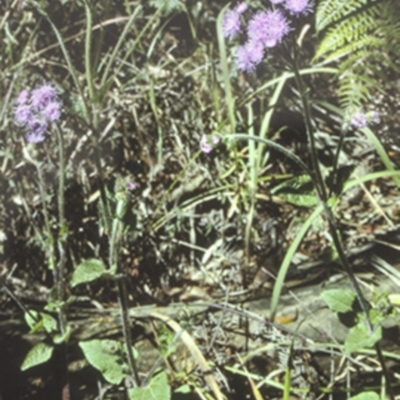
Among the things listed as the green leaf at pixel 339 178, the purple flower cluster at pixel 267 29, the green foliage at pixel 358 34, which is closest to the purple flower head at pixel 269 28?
A: the purple flower cluster at pixel 267 29

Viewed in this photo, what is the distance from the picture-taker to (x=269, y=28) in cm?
174

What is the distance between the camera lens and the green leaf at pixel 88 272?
189cm

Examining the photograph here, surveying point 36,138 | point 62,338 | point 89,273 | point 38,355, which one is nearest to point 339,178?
point 89,273

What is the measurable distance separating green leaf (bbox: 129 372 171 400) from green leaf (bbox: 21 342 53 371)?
1.07 feet

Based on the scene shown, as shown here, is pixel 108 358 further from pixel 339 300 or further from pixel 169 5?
pixel 169 5

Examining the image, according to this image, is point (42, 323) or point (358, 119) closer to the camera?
point (358, 119)

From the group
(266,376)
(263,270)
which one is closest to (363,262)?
(263,270)

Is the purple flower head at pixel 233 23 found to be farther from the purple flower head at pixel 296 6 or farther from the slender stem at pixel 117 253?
the slender stem at pixel 117 253

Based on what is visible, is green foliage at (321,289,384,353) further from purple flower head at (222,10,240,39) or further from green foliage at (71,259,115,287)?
purple flower head at (222,10,240,39)

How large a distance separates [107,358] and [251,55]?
45.0 inches

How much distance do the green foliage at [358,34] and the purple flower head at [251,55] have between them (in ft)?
3.38

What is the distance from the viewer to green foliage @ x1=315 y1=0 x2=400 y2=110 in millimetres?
2809

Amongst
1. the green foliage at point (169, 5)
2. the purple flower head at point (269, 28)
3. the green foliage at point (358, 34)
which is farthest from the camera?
the green foliage at point (169, 5)

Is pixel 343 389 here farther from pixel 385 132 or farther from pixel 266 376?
pixel 385 132
